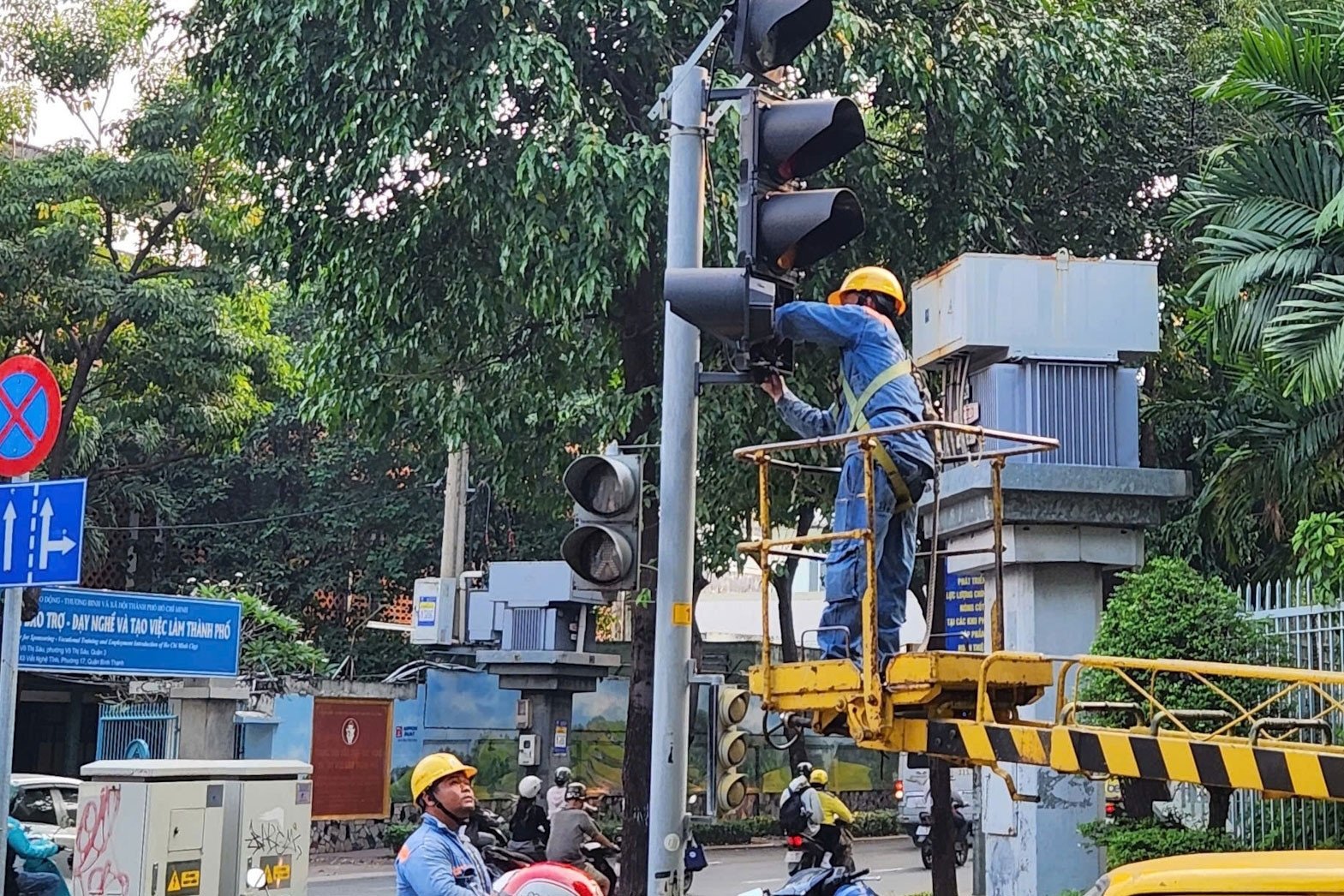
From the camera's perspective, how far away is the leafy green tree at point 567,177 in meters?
12.4

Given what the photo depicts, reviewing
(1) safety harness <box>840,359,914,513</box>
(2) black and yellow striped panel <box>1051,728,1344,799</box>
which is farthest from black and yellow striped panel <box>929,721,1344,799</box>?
(1) safety harness <box>840,359,914,513</box>

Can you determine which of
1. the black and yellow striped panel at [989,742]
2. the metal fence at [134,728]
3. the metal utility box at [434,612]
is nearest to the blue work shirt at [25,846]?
the black and yellow striped panel at [989,742]

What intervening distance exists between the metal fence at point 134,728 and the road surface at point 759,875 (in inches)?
99.2

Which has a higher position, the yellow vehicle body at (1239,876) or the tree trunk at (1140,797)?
the yellow vehicle body at (1239,876)

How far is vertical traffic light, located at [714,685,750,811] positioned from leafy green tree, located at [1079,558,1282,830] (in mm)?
2823

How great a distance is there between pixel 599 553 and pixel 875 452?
1.80m

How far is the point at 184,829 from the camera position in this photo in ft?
26.6

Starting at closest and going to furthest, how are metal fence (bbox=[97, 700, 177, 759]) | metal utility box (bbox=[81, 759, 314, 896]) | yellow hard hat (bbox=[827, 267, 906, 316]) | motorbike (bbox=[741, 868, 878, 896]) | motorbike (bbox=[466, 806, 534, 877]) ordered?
yellow hard hat (bbox=[827, 267, 906, 316]), motorbike (bbox=[741, 868, 878, 896]), metal utility box (bbox=[81, 759, 314, 896]), motorbike (bbox=[466, 806, 534, 877]), metal fence (bbox=[97, 700, 177, 759])

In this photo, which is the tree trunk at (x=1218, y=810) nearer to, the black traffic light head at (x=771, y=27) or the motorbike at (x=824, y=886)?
the motorbike at (x=824, y=886)

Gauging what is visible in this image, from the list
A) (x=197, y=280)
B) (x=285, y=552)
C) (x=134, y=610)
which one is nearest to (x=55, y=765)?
(x=285, y=552)

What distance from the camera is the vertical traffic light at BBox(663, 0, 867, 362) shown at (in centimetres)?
594

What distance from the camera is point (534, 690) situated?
76.6 feet

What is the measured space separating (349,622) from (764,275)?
26.1 metres

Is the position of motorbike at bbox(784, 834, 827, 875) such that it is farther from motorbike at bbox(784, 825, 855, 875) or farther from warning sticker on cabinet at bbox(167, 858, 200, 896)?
warning sticker on cabinet at bbox(167, 858, 200, 896)
